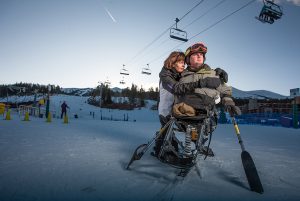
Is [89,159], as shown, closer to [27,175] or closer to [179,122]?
[27,175]

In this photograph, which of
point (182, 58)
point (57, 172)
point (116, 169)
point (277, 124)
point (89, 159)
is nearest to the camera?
point (57, 172)

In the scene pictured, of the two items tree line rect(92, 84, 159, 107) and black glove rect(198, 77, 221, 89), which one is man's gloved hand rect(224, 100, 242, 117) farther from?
tree line rect(92, 84, 159, 107)

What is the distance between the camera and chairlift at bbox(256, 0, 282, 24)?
9555 mm

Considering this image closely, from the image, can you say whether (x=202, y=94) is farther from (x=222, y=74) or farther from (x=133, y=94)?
(x=133, y=94)

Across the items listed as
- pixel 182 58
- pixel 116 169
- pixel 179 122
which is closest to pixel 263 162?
pixel 179 122

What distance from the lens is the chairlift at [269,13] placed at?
9.55 metres

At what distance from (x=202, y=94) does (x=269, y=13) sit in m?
9.62

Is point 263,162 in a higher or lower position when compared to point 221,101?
lower

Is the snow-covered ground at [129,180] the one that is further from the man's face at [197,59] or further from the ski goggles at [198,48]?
the ski goggles at [198,48]

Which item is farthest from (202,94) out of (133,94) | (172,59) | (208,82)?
(133,94)

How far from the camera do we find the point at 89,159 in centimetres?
314

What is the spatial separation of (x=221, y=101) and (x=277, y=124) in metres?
15.9

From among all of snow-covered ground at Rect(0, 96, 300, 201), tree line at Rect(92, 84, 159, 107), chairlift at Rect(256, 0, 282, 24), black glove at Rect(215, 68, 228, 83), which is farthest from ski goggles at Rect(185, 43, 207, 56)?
tree line at Rect(92, 84, 159, 107)

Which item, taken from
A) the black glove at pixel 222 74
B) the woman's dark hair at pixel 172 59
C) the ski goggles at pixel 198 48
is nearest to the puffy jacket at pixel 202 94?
the black glove at pixel 222 74
